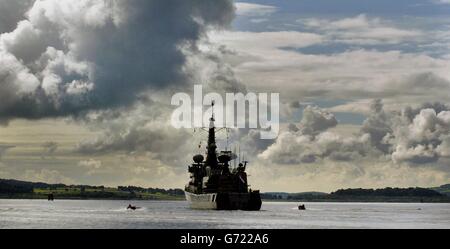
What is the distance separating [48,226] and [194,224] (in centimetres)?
2284

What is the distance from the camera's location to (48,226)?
120438 mm
